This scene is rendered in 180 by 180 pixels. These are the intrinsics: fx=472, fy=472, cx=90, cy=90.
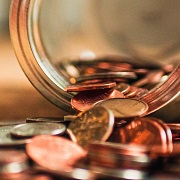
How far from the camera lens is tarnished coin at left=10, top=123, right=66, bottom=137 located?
33.6 inches

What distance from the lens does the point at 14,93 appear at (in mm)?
1188

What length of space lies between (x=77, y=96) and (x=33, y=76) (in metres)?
0.14

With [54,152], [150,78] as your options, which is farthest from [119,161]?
[150,78]

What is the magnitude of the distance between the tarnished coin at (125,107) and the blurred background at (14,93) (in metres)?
0.20

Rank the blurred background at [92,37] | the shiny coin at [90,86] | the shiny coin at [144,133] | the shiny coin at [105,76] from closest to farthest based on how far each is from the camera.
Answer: the shiny coin at [144,133] → the shiny coin at [90,86] → the shiny coin at [105,76] → the blurred background at [92,37]

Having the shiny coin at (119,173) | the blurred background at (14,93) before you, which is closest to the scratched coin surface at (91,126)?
the shiny coin at (119,173)

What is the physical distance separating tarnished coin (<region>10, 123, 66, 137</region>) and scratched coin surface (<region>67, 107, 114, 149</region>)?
0.02m

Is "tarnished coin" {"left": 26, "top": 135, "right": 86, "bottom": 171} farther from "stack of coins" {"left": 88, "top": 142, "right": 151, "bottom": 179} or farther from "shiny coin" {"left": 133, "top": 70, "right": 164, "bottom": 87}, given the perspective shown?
"shiny coin" {"left": 133, "top": 70, "right": 164, "bottom": 87}

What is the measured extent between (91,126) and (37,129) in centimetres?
11

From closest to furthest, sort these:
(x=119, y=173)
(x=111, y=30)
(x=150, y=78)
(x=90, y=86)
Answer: (x=119, y=173), (x=90, y=86), (x=150, y=78), (x=111, y=30)

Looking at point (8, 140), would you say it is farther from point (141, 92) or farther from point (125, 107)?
point (141, 92)

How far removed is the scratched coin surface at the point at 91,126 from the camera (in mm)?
813

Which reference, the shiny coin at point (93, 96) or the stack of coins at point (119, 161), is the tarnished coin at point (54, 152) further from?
the shiny coin at point (93, 96)

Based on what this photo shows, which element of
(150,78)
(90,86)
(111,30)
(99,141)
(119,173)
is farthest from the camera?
(111,30)
